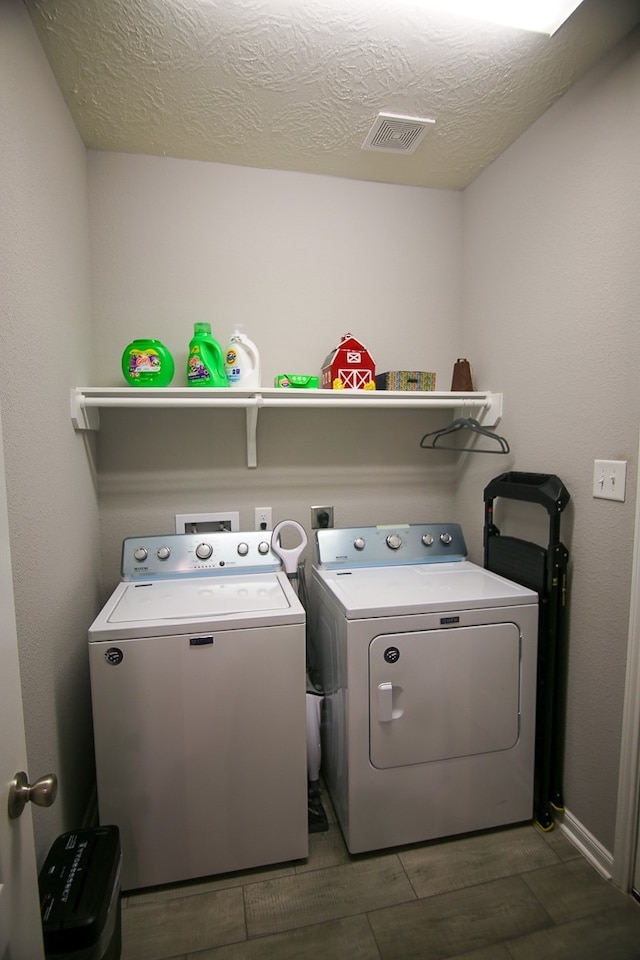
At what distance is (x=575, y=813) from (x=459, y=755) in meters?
0.46

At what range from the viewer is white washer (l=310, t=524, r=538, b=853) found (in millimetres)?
1450

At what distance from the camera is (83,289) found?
174 centimetres

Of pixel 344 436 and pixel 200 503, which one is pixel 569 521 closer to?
pixel 344 436

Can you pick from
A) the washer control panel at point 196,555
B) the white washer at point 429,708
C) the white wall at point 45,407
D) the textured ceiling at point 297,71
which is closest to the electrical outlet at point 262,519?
the washer control panel at point 196,555

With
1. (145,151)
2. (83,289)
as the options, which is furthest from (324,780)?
(145,151)

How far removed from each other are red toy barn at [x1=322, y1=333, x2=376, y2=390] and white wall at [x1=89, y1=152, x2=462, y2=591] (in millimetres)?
211

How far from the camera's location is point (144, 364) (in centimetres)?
175

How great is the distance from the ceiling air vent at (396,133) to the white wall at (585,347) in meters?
0.40

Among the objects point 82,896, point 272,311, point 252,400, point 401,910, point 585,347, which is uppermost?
point 272,311

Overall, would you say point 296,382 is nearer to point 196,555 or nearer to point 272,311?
point 272,311

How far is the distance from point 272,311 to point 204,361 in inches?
17.7

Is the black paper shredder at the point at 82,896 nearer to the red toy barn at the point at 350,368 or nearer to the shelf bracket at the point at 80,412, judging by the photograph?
the shelf bracket at the point at 80,412

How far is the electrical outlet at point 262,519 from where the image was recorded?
2055mm

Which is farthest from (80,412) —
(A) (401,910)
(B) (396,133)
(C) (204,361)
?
(A) (401,910)
